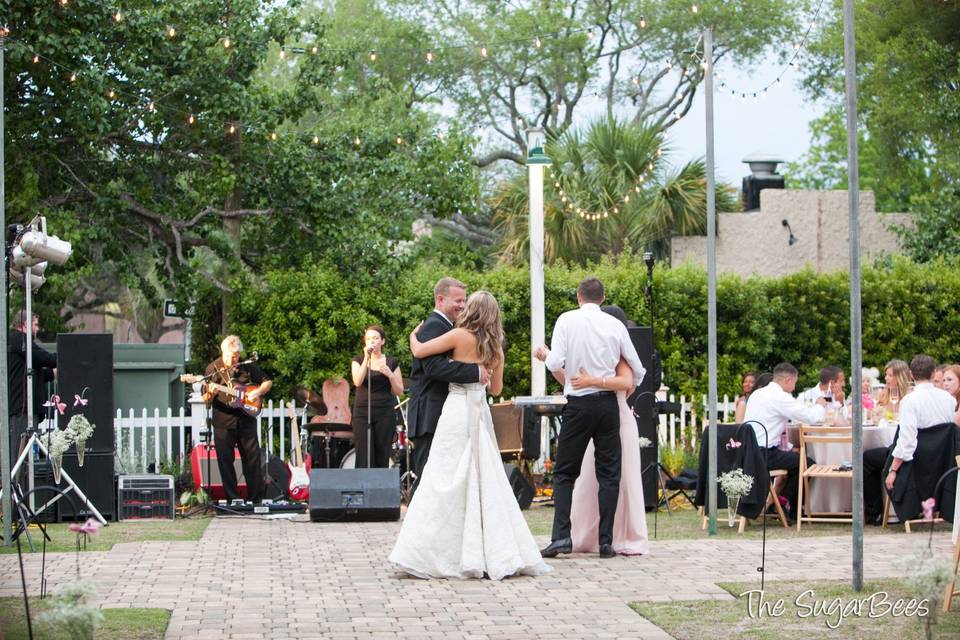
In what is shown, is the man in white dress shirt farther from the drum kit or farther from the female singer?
the drum kit

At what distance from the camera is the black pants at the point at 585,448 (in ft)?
30.1

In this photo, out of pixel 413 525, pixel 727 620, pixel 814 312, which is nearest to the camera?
pixel 727 620

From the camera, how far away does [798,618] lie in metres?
6.94

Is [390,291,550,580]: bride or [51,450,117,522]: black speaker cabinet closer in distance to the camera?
[390,291,550,580]: bride

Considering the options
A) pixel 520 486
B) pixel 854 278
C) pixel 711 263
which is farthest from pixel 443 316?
pixel 520 486

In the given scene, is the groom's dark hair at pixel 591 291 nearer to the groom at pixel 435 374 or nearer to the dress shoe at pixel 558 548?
the groom at pixel 435 374

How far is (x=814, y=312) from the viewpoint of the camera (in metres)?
17.3

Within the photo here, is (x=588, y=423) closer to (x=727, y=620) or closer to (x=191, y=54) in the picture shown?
(x=727, y=620)

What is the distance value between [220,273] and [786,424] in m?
8.87

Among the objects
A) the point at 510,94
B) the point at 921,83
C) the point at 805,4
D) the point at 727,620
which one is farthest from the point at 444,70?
the point at 727,620

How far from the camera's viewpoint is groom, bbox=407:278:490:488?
8.62 meters

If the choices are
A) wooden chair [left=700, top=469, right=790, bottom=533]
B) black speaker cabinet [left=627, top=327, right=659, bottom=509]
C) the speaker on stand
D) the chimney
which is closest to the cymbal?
the speaker on stand

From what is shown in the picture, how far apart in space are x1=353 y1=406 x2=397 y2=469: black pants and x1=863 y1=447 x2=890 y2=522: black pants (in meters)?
4.42

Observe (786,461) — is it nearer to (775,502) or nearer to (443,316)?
(775,502)
